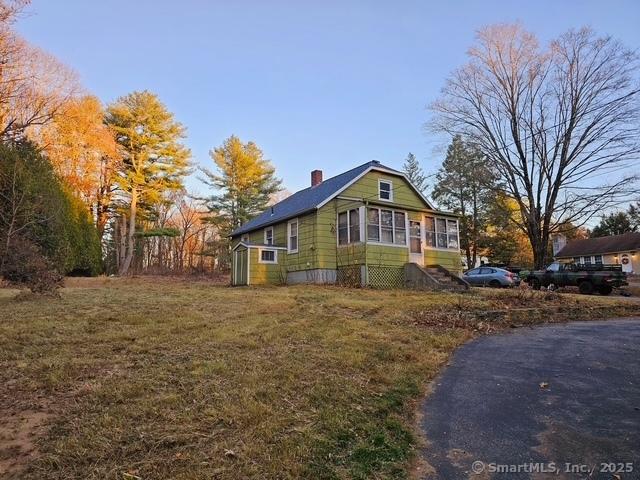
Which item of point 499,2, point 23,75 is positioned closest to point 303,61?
point 499,2

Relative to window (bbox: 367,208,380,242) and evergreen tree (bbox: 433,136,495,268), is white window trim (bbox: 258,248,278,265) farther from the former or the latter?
evergreen tree (bbox: 433,136,495,268)

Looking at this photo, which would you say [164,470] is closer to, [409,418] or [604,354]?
[409,418]

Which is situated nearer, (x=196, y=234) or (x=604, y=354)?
(x=604, y=354)

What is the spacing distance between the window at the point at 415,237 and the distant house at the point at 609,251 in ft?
98.4

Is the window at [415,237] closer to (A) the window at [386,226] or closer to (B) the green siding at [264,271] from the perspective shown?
(A) the window at [386,226]

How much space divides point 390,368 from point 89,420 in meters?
3.52

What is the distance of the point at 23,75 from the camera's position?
640 inches

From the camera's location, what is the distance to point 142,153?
30.0 metres

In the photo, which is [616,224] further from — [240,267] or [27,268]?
[27,268]

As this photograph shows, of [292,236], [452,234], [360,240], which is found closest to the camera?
[360,240]

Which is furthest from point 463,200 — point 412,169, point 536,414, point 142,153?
point 536,414

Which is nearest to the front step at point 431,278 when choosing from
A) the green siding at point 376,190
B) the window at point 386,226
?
the window at point 386,226

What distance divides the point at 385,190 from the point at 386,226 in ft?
9.91

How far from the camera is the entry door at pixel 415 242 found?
1969 centimetres
